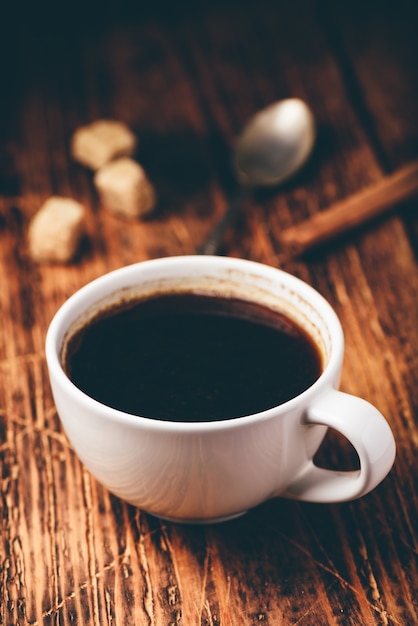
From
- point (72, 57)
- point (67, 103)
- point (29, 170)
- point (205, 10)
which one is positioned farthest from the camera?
point (205, 10)

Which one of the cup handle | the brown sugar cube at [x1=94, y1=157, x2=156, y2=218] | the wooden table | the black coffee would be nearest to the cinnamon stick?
the wooden table

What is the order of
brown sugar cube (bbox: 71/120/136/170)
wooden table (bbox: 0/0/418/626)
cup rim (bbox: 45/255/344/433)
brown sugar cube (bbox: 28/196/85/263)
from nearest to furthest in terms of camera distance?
cup rim (bbox: 45/255/344/433), wooden table (bbox: 0/0/418/626), brown sugar cube (bbox: 28/196/85/263), brown sugar cube (bbox: 71/120/136/170)

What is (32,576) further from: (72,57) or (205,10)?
(205,10)

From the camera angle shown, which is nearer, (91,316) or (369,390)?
(91,316)

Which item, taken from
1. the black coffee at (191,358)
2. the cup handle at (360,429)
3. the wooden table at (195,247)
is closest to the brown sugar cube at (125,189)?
the wooden table at (195,247)

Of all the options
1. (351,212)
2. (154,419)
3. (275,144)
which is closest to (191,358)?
(154,419)

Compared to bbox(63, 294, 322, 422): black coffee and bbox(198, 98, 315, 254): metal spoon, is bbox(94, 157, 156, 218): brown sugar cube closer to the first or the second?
bbox(198, 98, 315, 254): metal spoon

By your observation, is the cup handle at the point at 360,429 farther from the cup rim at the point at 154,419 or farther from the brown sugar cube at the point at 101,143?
the brown sugar cube at the point at 101,143

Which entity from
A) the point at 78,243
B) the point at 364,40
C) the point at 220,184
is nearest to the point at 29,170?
the point at 78,243
